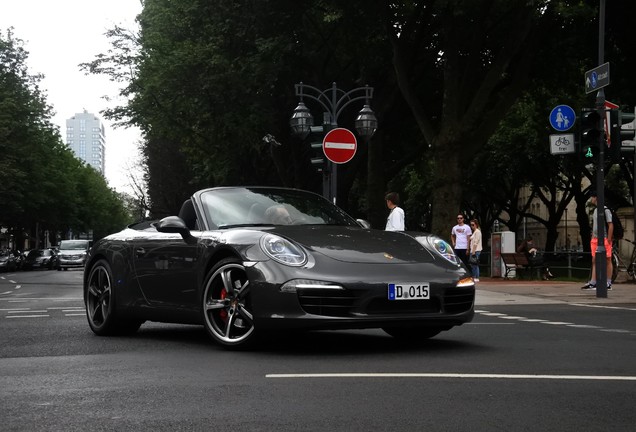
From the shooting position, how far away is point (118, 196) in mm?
161625

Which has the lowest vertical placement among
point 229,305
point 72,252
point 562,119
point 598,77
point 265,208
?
point 72,252

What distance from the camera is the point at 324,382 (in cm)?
614

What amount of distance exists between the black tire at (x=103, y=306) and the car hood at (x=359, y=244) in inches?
88.9

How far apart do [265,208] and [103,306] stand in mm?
2116

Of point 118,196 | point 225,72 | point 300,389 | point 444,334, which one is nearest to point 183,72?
point 225,72

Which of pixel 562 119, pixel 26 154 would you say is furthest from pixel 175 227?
→ pixel 26 154

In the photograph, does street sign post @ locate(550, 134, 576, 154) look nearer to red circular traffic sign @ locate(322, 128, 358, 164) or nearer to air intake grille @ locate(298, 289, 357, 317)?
red circular traffic sign @ locate(322, 128, 358, 164)

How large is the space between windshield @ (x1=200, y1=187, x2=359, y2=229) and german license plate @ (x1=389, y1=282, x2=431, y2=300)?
1.47 meters

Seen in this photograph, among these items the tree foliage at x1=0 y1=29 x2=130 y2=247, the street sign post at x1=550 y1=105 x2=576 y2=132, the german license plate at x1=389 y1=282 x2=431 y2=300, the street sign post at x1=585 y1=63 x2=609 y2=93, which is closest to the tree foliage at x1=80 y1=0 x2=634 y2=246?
the street sign post at x1=550 y1=105 x2=576 y2=132

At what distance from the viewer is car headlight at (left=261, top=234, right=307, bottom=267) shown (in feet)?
25.2

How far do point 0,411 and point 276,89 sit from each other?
29433 mm

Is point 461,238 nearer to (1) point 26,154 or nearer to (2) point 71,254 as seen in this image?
(1) point 26,154

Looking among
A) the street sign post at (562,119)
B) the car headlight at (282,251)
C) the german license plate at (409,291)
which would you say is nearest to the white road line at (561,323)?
the german license plate at (409,291)

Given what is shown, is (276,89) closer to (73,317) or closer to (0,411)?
(73,317)
